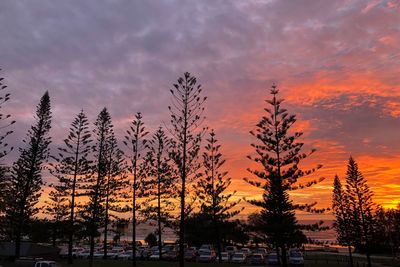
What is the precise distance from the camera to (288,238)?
30.6m

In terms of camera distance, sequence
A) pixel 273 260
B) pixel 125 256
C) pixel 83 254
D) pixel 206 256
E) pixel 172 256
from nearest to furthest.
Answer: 1. pixel 273 260
2. pixel 206 256
3. pixel 172 256
4. pixel 125 256
5. pixel 83 254

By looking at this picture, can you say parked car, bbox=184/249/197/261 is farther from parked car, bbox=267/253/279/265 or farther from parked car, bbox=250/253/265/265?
parked car, bbox=267/253/279/265

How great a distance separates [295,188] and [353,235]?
2372cm

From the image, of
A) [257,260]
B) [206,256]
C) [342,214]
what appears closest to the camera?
[257,260]

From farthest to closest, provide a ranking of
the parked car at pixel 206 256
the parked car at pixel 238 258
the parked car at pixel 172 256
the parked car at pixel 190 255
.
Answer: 1. the parked car at pixel 172 256
2. the parked car at pixel 238 258
3. the parked car at pixel 190 255
4. the parked car at pixel 206 256

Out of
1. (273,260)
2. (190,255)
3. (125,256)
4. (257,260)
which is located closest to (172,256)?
(190,255)

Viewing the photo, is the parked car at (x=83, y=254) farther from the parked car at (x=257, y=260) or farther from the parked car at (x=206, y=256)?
the parked car at (x=257, y=260)

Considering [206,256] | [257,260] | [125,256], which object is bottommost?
[257,260]

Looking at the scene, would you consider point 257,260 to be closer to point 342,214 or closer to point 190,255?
point 190,255

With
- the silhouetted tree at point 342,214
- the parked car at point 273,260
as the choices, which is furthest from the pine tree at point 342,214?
the parked car at point 273,260

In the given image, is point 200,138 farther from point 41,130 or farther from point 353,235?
point 353,235

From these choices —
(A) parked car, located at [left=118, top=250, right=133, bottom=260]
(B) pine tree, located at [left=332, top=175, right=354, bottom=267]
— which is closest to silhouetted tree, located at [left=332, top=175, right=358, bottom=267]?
(B) pine tree, located at [left=332, top=175, right=354, bottom=267]

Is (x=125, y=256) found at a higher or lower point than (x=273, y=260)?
higher

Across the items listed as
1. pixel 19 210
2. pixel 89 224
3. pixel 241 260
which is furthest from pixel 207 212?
pixel 19 210
